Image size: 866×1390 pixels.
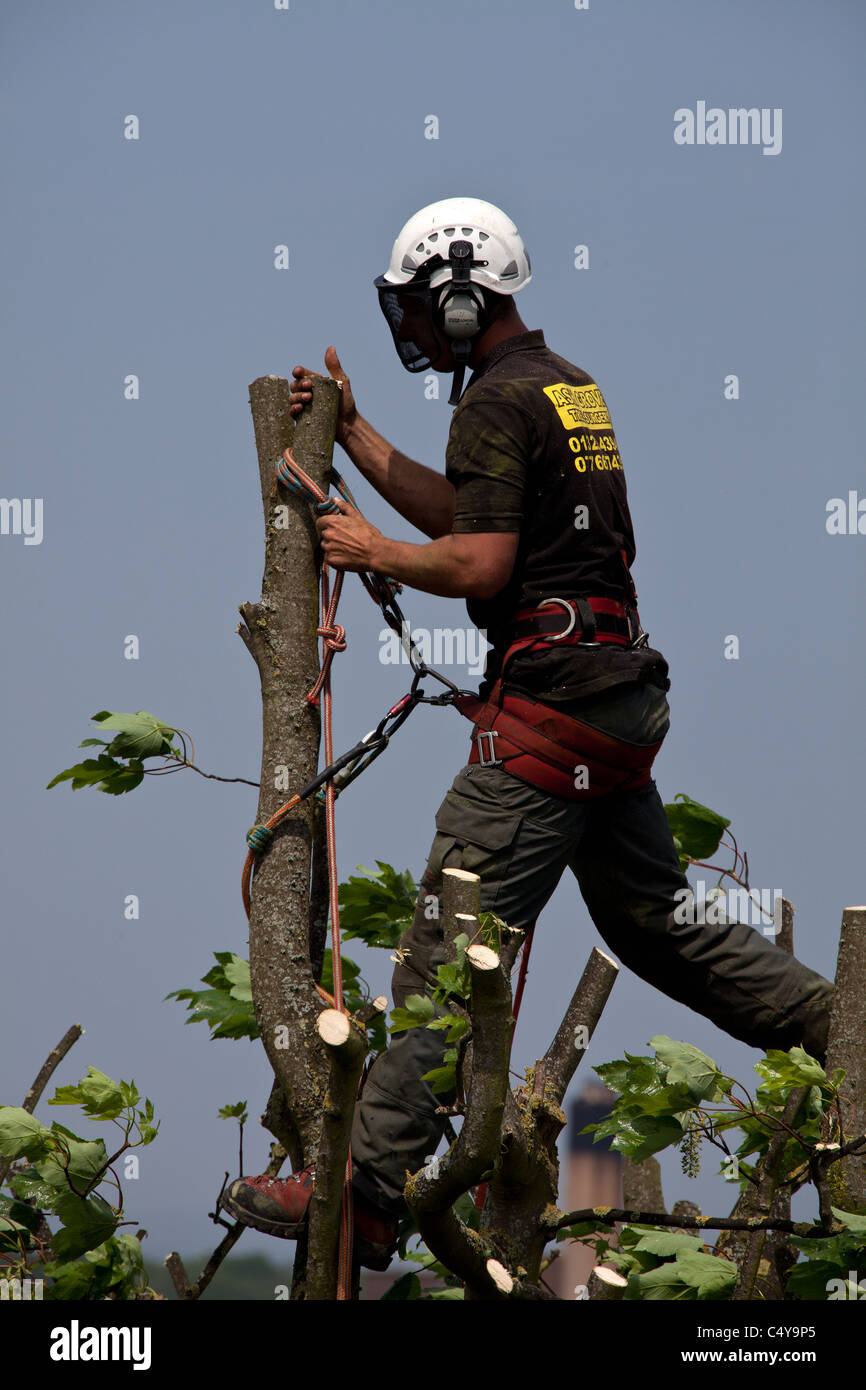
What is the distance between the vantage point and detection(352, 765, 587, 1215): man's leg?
4828 millimetres

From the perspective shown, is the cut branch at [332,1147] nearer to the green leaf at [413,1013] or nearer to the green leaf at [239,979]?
the green leaf at [413,1013]

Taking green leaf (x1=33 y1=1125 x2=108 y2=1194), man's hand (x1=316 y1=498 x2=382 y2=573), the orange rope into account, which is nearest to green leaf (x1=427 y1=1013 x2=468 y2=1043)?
the orange rope

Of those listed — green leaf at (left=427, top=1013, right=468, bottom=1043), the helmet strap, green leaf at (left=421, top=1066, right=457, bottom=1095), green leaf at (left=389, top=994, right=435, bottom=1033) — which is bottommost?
green leaf at (left=421, top=1066, right=457, bottom=1095)

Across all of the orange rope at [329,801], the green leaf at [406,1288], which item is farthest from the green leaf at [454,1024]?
the green leaf at [406,1288]

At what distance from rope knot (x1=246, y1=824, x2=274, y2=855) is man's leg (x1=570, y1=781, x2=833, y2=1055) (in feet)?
3.89

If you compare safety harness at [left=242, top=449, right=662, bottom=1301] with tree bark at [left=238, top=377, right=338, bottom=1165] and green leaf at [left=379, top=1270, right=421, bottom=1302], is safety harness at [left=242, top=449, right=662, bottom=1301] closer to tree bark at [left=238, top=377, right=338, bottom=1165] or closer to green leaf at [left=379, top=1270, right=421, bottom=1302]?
tree bark at [left=238, top=377, right=338, bottom=1165]

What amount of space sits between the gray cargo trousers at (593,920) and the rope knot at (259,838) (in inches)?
22.2

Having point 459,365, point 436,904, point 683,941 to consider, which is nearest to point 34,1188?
point 436,904

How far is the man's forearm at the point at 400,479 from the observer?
5922 millimetres

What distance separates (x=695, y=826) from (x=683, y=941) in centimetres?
72

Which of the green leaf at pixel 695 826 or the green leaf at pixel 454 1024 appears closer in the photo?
the green leaf at pixel 454 1024

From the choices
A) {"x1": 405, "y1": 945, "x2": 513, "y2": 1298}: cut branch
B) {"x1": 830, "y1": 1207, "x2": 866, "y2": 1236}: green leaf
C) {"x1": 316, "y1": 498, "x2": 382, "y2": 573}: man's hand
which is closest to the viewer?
{"x1": 405, "y1": 945, "x2": 513, "y2": 1298}: cut branch
